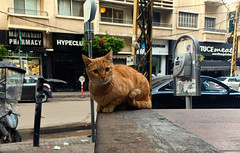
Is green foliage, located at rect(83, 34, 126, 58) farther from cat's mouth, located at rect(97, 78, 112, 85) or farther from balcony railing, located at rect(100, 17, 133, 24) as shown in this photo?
cat's mouth, located at rect(97, 78, 112, 85)

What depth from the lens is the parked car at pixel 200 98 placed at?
13.4ft

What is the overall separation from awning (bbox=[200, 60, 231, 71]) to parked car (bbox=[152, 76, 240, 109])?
10703 mm

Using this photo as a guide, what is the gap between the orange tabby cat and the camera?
72.5 inches

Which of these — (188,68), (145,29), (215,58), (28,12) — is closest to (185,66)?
(188,68)

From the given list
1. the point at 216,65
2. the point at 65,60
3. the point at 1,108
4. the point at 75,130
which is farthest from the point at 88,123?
the point at 216,65

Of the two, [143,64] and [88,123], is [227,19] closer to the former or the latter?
[143,64]

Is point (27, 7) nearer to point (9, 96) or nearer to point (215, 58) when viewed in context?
point (9, 96)

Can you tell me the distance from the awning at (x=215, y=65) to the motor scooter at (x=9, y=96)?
14.5 metres

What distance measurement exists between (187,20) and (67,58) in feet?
34.9

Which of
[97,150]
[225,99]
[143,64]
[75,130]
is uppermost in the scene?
[143,64]

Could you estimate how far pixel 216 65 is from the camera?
14750 mm

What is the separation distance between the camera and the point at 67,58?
1209 cm

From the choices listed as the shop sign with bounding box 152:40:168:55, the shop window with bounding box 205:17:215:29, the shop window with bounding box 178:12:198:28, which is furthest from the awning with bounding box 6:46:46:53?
the shop window with bounding box 205:17:215:29

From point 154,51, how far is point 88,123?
33.9 ft
